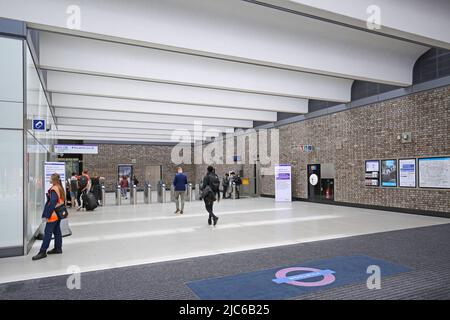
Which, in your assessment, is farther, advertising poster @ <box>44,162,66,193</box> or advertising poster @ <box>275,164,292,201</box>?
advertising poster @ <box>275,164,292,201</box>

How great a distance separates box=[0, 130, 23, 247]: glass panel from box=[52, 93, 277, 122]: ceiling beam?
7401mm

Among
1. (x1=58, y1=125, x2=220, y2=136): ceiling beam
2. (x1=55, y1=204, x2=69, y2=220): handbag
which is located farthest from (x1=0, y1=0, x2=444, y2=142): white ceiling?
(x1=58, y1=125, x2=220, y2=136): ceiling beam

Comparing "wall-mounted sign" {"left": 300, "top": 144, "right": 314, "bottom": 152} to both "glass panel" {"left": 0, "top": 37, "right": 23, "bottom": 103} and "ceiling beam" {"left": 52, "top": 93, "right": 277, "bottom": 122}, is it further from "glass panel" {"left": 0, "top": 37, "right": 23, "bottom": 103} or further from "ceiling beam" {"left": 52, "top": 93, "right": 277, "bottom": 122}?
"glass panel" {"left": 0, "top": 37, "right": 23, "bottom": 103}

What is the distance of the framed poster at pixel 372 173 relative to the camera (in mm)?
11578

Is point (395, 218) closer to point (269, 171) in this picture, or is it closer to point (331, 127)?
point (331, 127)

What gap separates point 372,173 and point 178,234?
7830mm

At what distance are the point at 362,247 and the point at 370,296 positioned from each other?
2523mm

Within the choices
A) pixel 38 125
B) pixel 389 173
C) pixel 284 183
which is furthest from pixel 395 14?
pixel 284 183

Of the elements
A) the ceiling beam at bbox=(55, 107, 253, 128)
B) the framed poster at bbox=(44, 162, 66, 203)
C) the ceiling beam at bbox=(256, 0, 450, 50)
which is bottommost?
the framed poster at bbox=(44, 162, 66, 203)

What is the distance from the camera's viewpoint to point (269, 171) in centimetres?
1808

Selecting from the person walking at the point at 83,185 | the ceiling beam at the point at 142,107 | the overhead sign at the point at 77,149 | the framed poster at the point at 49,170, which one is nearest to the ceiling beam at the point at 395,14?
the framed poster at the point at 49,170

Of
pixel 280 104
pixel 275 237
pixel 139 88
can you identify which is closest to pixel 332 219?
pixel 275 237

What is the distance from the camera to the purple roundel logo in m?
4.01

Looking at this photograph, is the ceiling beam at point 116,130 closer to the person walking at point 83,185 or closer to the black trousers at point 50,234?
the person walking at point 83,185
